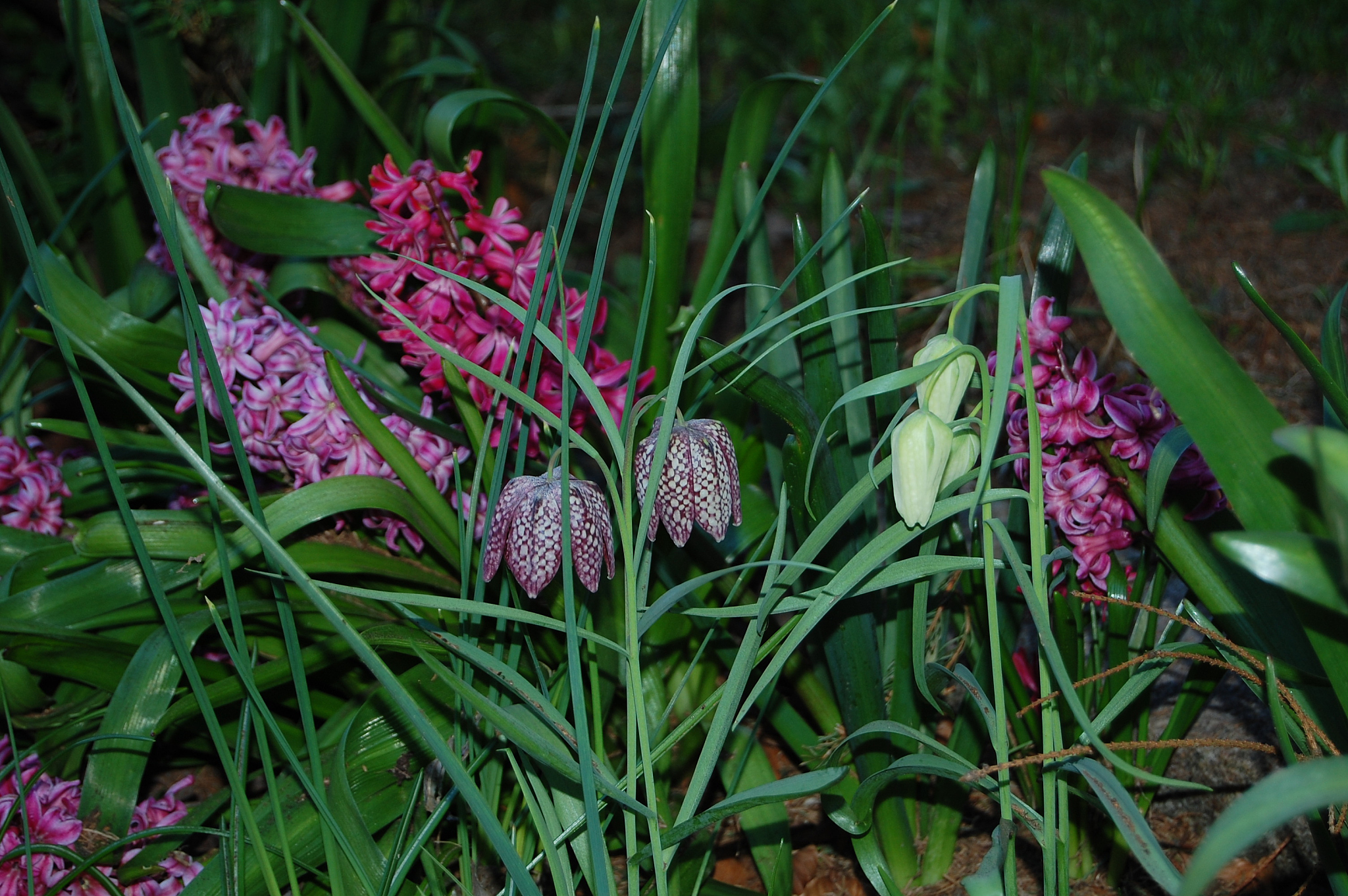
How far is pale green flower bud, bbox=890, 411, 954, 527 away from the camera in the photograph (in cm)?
70

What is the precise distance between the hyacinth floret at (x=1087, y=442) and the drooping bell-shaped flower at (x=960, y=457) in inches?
5.6

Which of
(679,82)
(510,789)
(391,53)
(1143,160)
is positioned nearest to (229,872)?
(510,789)

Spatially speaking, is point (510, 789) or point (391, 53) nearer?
point (510, 789)

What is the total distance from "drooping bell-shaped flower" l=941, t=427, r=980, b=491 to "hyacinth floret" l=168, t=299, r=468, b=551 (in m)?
0.57

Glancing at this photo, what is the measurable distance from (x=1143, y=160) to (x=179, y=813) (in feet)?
7.76

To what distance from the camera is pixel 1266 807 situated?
1.61ft

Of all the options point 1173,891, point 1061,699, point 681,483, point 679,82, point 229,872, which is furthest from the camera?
point 679,82

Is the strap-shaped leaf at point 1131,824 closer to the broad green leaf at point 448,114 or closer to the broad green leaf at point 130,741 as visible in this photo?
the broad green leaf at point 130,741

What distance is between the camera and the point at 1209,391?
26.8 inches

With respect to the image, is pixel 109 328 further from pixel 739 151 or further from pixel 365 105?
pixel 739 151

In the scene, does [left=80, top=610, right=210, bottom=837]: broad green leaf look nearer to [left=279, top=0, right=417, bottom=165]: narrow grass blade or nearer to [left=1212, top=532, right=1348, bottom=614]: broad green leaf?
[left=279, top=0, right=417, bottom=165]: narrow grass blade

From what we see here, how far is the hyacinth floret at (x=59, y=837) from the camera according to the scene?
976 millimetres

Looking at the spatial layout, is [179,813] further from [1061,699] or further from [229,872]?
[1061,699]

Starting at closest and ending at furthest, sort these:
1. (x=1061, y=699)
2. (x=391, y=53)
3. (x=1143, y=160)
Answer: (x=1061, y=699) → (x=391, y=53) → (x=1143, y=160)
